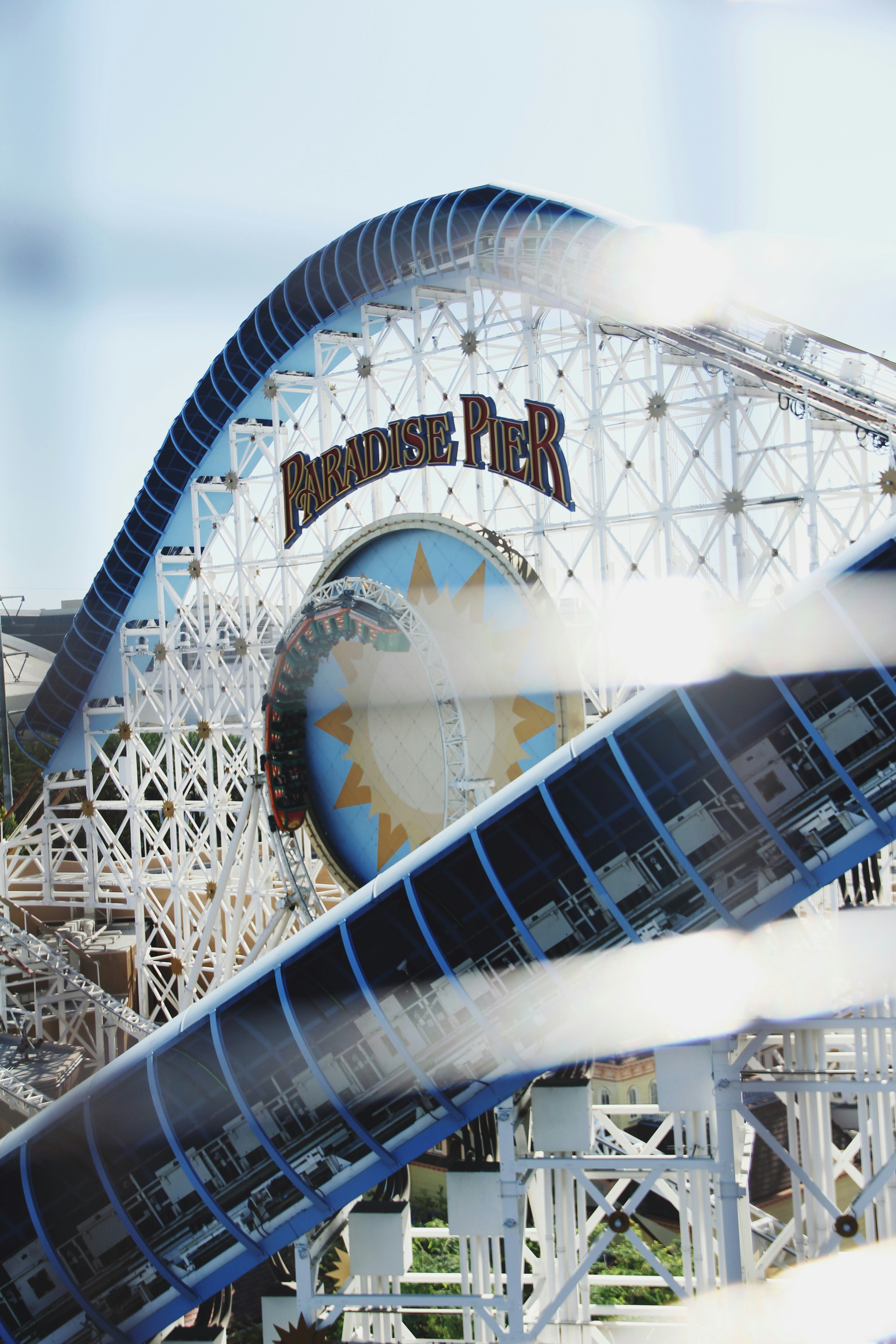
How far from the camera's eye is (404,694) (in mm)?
16938

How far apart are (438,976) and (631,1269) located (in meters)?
11.9

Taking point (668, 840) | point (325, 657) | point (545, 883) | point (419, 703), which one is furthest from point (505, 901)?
point (325, 657)

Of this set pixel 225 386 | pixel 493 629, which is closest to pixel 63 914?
pixel 225 386

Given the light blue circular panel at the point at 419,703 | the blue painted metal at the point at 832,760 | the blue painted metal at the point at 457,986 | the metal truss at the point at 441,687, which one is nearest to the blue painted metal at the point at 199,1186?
the blue painted metal at the point at 457,986

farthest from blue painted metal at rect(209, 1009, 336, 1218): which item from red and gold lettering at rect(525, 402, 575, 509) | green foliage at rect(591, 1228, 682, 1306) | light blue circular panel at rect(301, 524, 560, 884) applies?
red and gold lettering at rect(525, 402, 575, 509)

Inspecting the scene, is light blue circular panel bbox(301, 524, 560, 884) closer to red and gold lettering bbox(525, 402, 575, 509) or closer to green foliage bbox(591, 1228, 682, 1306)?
red and gold lettering bbox(525, 402, 575, 509)

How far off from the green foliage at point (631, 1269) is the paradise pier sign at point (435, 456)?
11511 millimetres

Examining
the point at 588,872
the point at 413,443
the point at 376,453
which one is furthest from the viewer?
the point at 376,453

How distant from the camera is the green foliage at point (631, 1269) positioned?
15188 millimetres

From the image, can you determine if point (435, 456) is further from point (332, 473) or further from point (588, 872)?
point (588, 872)

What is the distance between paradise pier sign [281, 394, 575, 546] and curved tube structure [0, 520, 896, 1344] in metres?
8.07

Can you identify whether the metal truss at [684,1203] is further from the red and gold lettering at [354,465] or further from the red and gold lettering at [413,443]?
the red and gold lettering at [354,465]

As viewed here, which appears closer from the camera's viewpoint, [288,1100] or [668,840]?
[668,840]

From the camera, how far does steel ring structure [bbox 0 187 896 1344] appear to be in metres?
7.21
